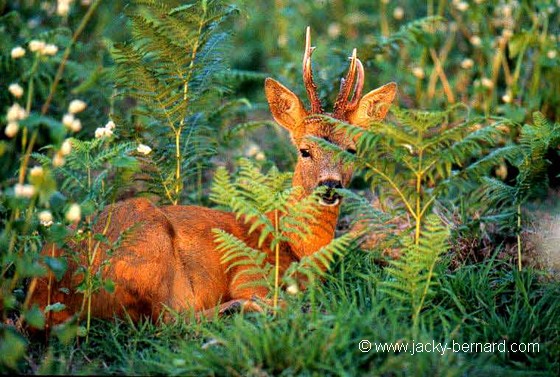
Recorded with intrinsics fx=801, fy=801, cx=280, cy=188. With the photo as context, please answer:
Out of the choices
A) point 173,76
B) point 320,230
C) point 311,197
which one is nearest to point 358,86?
point 320,230

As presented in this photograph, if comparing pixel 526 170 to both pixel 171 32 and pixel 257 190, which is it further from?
pixel 171 32

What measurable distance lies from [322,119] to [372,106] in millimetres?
466

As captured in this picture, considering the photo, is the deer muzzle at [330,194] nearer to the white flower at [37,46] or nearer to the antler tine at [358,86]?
the antler tine at [358,86]

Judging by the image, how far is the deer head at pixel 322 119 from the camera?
5.02m

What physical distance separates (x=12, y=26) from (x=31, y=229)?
2845 mm

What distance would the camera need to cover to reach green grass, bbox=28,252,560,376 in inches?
136

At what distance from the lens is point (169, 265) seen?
475 cm

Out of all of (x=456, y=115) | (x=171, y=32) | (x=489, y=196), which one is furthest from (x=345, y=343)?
(x=456, y=115)

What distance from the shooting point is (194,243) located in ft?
16.4

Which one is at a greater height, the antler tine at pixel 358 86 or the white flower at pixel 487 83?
the antler tine at pixel 358 86

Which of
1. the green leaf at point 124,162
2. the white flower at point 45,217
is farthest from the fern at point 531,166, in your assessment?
the white flower at point 45,217

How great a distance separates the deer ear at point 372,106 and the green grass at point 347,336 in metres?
1.06

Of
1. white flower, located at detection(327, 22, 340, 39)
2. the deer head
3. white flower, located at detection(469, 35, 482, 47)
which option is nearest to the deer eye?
the deer head

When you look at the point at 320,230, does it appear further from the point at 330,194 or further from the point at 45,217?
the point at 45,217
